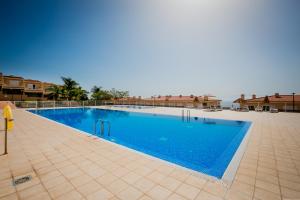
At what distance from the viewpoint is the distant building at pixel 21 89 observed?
2898cm

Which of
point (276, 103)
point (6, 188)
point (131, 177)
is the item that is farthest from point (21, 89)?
point (276, 103)

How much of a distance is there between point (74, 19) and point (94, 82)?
3512 cm

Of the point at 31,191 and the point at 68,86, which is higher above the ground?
the point at 68,86

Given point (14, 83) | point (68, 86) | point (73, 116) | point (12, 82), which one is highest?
point (12, 82)

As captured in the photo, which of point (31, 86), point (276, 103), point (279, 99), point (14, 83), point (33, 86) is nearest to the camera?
point (276, 103)

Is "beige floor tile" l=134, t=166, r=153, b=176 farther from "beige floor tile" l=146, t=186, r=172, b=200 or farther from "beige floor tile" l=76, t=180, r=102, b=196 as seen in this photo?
"beige floor tile" l=76, t=180, r=102, b=196

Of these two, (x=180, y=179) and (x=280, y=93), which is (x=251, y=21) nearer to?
(x=180, y=179)

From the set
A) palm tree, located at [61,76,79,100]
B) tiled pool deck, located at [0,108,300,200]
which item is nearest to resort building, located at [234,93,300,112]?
tiled pool deck, located at [0,108,300,200]

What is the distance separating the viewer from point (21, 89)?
103ft

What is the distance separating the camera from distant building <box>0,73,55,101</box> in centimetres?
2898

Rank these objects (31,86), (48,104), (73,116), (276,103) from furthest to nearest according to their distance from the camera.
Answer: (31,86) → (276,103) → (48,104) → (73,116)

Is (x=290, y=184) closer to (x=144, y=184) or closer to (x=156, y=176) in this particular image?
(x=156, y=176)

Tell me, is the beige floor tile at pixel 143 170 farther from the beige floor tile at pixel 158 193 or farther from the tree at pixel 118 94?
the tree at pixel 118 94

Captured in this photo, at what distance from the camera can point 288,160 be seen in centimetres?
432
